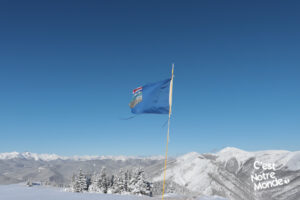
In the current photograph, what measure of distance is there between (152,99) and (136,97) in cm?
228

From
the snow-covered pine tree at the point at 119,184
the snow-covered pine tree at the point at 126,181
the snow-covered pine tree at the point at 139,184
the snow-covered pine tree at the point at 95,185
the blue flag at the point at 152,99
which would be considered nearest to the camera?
the blue flag at the point at 152,99

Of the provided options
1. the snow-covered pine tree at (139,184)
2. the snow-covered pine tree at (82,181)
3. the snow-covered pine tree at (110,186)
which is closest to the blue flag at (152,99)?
the snow-covered pine tree at (139,184)

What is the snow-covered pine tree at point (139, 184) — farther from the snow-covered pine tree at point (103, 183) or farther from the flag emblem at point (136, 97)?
the flag emblem at point (136, 97)

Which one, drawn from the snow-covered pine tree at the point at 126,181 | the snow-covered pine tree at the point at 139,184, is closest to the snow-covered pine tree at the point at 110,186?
the snow-covered pine tree at the point at 126,181

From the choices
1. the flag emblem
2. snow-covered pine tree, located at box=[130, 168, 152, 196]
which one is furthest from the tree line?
the flag emblem

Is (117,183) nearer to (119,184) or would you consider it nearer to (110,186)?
(119,184)

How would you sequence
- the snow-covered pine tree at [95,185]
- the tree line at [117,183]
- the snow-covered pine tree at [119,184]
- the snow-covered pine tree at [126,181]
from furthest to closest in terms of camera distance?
the snow-covered pine tree at [95,185] < the snow-covered pine tree at [119,184] < the snow-covered pine tree at [126,181] < the tree line at [117,183]

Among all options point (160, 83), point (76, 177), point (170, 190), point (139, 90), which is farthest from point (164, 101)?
point (170, 190)

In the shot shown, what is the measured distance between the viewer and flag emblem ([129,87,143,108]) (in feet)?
73.4

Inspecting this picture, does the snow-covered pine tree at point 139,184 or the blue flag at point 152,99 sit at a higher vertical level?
the blue flag at point 152,99

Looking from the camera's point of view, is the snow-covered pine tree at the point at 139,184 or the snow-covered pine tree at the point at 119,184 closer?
the snow-covered pine tree at the point at 139,184

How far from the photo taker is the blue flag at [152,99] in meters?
20.6

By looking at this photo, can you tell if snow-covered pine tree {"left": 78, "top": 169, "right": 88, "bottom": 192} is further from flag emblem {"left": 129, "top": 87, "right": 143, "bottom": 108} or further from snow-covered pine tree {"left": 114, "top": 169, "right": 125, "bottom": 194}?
flag emblem {"left": 129, "top": 87, "right": 143, "bottom": 108}

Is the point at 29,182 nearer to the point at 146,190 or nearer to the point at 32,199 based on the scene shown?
the point at 146,190
